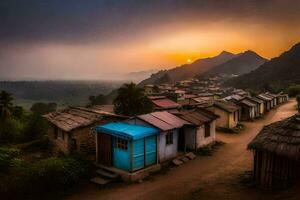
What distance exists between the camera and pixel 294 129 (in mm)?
14500

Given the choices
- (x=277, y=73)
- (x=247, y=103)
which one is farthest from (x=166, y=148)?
(x=277, y=73)

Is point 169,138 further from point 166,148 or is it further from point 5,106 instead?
point 5,106

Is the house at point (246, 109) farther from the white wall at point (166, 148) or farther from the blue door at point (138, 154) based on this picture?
the blue door at point (138, 154)

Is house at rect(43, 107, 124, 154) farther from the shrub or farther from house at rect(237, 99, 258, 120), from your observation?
house at rect(237, 99, 258, 120)

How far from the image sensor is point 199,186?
16.8 m

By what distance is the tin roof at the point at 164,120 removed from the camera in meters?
21.1

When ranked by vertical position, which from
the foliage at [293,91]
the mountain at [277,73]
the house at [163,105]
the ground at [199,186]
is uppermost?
the mountain at [277,73]

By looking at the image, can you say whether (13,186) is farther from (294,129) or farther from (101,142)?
(294,129)

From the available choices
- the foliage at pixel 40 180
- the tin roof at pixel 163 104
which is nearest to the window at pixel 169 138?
A: the foliage at pixel 40 180

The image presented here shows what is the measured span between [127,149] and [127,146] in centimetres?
20

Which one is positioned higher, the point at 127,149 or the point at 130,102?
the point at 130,102

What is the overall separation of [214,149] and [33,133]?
2153 cm

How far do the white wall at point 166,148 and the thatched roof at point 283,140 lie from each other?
24.4 ft

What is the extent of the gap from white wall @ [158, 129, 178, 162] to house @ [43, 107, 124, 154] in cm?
614
